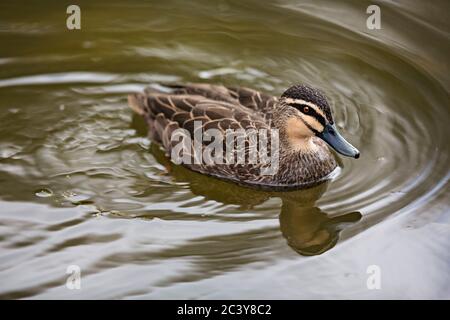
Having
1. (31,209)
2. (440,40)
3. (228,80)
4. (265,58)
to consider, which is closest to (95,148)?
(31,209)

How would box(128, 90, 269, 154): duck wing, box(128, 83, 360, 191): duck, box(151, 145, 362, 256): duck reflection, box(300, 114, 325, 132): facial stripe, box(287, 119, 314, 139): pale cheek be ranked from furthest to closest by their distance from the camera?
box(128, 90, 269, 154): duck wing → box(287, 119, 314, 139): pale cheek → box(128, 83, 360, 191): duck → box(300, 114, 325, 132): facial stripe → box(151, 145, 362, 256): duck reflection

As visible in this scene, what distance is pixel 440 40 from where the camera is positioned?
1042cm

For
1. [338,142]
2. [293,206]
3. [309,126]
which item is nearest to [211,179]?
[293,206]

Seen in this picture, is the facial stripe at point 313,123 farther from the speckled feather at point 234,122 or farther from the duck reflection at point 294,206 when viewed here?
the duck reflection at point 294,206

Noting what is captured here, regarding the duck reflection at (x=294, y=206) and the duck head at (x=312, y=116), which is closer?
the duck reflection at (x=294, y=206)

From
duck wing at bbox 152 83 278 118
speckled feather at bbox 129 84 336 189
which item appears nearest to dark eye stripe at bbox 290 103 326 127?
speckled feather at bbox 129 84 336 189

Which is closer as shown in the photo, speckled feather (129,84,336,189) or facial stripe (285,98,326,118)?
facial stripe (285,98,326,118)

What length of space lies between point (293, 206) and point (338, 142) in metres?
0.84

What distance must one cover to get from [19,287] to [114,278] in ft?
A: 2.70

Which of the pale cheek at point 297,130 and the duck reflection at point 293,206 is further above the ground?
the pale cheek at point 297,130

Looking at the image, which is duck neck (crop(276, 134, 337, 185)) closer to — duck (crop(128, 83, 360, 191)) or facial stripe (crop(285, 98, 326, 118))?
duck (crop(128, 83, 360, 191))

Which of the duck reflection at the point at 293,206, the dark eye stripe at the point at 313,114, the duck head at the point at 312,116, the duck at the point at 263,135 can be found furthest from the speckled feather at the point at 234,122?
the dark eye stripe at the point at 313,114

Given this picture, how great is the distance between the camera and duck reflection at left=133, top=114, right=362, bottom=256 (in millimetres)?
7461

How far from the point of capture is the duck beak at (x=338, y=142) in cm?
789
